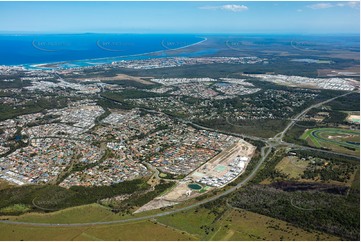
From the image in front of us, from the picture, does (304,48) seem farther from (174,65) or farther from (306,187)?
(306,187)

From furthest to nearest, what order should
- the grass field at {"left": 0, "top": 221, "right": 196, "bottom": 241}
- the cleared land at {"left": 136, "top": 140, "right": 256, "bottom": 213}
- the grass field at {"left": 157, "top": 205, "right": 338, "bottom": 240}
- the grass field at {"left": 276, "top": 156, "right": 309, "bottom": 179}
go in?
the grass field at {"left": 276, "top": 156, "right": 309, "bottom": 179}, the cleared land at {"left": 136, "top": 140, "right": 256, "bottom": 213}, the grass field at {"left": 0, "top": 221, "right": 196, "bottom": 241}, the grass field at {"left": 157, "top": 205, "right": 338, "bottom": 240}

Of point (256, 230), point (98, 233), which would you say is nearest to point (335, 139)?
point (256, 230)

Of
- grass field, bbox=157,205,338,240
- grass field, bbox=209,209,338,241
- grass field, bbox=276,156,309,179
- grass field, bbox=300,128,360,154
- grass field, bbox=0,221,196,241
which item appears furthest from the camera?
grass field, bbox=300,128,360,154

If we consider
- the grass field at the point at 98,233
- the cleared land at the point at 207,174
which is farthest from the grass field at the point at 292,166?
the grass field at the point at 98,233

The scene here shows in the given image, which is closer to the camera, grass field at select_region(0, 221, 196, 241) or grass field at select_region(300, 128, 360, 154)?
grass field at select_region(0, 221, 196, 241)

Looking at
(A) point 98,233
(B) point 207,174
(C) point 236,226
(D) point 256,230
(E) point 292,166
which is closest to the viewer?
(A) point 98,233

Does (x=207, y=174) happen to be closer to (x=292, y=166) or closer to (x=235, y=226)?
(x=292, y=166)

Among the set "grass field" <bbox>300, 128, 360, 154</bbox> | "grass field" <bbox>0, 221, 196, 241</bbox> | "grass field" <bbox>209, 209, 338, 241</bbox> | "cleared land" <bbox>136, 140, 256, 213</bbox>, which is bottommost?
"grass field" <bbox>0, 221, 196, 241</bbox>

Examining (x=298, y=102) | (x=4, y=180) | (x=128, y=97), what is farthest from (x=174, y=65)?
(x=4, y=180)

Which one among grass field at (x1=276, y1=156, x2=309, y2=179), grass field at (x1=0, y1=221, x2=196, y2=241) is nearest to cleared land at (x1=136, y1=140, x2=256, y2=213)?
grass field at (x1=0, y1=221, x2=196, y2=241)

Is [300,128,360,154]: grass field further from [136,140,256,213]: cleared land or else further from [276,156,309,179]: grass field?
[136,140,256,213]: cleared land
